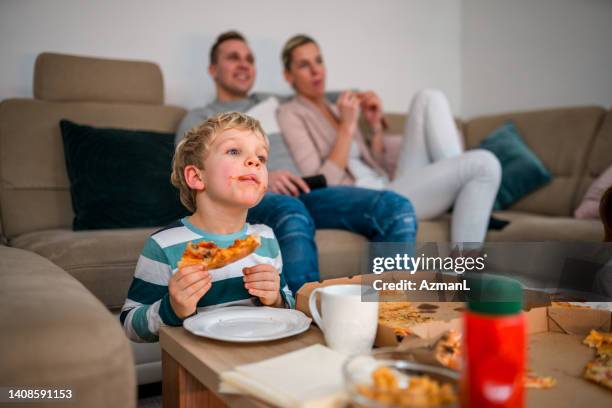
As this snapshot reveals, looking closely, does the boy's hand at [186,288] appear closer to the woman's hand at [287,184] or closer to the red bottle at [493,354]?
the red bottle at [493,354]

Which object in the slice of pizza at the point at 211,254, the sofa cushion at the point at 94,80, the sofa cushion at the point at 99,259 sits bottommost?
the sofa cushion at the point at 99,259

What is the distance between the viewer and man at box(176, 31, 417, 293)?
1.63 meters

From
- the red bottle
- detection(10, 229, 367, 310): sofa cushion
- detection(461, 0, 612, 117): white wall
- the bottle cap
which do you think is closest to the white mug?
the bottle cap

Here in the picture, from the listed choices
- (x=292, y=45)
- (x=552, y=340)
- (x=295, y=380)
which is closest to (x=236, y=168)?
(x=295, y=380)

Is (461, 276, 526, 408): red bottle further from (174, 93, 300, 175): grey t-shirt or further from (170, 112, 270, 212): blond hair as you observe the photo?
(174, 93, 300, 175): grey t-shirt

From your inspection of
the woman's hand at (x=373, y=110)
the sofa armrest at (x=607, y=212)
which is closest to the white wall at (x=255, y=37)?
the woman's hand at (x=373, y=110)

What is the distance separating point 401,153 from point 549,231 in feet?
2.43

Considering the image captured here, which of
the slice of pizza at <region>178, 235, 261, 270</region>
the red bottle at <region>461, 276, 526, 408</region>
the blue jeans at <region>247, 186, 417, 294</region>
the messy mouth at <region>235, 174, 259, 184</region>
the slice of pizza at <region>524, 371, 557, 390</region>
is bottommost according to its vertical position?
the blue jeans at <region>247, 186, 417, 294</region>

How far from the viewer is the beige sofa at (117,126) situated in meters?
1.62

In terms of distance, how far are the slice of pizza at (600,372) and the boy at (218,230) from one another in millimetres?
556

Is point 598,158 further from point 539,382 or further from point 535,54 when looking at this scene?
point 539,382

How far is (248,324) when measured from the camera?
35.9 inches

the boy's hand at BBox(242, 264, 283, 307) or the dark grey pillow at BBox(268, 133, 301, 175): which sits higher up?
the dark grey pillow at BBox(268, 133, 301, 175)

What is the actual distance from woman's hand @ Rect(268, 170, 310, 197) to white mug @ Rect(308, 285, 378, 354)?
1.16 meters
